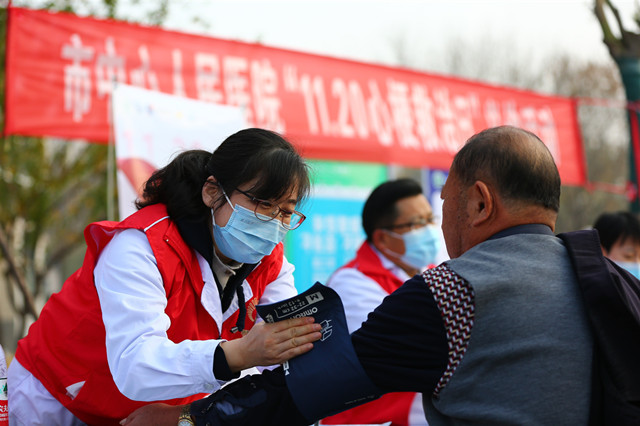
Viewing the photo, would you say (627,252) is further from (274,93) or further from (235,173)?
(235,173)

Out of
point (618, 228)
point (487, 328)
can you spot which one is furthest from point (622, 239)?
point (487, 328)

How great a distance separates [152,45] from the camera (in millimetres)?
4793

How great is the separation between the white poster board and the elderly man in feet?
7.56

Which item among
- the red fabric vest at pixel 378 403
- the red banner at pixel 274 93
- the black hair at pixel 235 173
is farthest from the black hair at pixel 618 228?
the black hair at pixel 235 173

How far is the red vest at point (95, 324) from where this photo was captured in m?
1.90

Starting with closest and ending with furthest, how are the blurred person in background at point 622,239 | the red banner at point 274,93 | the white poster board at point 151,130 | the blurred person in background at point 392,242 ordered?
the blurred person in background at point 392,242 < the white poster board at point 151,130 < the blurred person in background at point 622,239 < the red banner at point 274,93

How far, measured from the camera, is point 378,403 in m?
2.85

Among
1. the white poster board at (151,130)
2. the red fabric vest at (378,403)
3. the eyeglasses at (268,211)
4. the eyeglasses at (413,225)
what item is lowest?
the red fabric vest at (378,403)

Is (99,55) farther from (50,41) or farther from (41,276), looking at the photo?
(41,276)

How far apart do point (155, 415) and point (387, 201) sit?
196cm

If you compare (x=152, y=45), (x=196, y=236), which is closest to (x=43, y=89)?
(x=152, y=45)

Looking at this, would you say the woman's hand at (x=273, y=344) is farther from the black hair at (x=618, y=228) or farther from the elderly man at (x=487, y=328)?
the black hair at (x=618, y=228)

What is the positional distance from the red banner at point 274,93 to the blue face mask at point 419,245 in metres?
1.18

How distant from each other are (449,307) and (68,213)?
9.85 m
